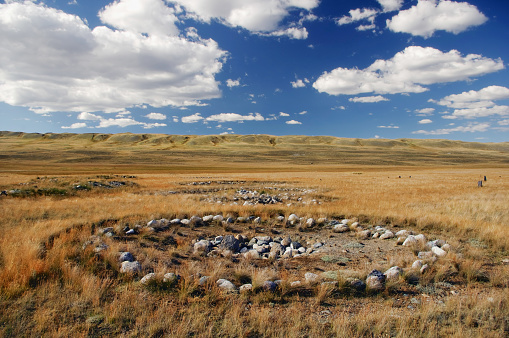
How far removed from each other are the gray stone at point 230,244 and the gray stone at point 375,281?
3985 millimetres

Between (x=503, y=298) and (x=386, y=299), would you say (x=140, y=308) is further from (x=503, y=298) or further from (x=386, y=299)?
(x=503, y=298)

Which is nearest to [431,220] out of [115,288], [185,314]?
[185,314]

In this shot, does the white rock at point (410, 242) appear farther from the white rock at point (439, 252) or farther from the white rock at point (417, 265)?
the white rock at point (417, 265)

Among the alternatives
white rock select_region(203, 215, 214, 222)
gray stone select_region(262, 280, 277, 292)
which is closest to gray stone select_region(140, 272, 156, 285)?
gray stone select_region(262, 280, 277, 292)

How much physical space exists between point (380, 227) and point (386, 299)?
6.39 metres

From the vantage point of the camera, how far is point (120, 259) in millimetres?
6500

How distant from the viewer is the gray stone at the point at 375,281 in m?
5.29

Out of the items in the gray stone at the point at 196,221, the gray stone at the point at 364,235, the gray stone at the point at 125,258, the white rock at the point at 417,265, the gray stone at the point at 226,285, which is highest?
the gray stone at the point at 125,258

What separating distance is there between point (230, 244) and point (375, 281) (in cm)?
428

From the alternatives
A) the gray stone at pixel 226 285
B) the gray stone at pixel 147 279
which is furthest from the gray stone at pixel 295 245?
the gray stone at pixel 147 279

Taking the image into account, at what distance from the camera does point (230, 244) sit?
325 inches

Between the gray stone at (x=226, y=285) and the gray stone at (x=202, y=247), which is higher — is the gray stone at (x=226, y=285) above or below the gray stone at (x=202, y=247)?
above

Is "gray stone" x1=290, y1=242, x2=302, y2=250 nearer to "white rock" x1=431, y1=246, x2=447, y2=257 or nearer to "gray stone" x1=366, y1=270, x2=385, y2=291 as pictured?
"gray stone" x1=366, y1=270, x2=385, y2=291

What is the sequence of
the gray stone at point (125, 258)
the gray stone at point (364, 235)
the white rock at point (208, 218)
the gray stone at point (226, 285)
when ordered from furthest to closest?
the white rock at point (208, 218), the gray stone at point (364, 235), the gray stone at point (125, 258), the gray stone at point (226, 285)
